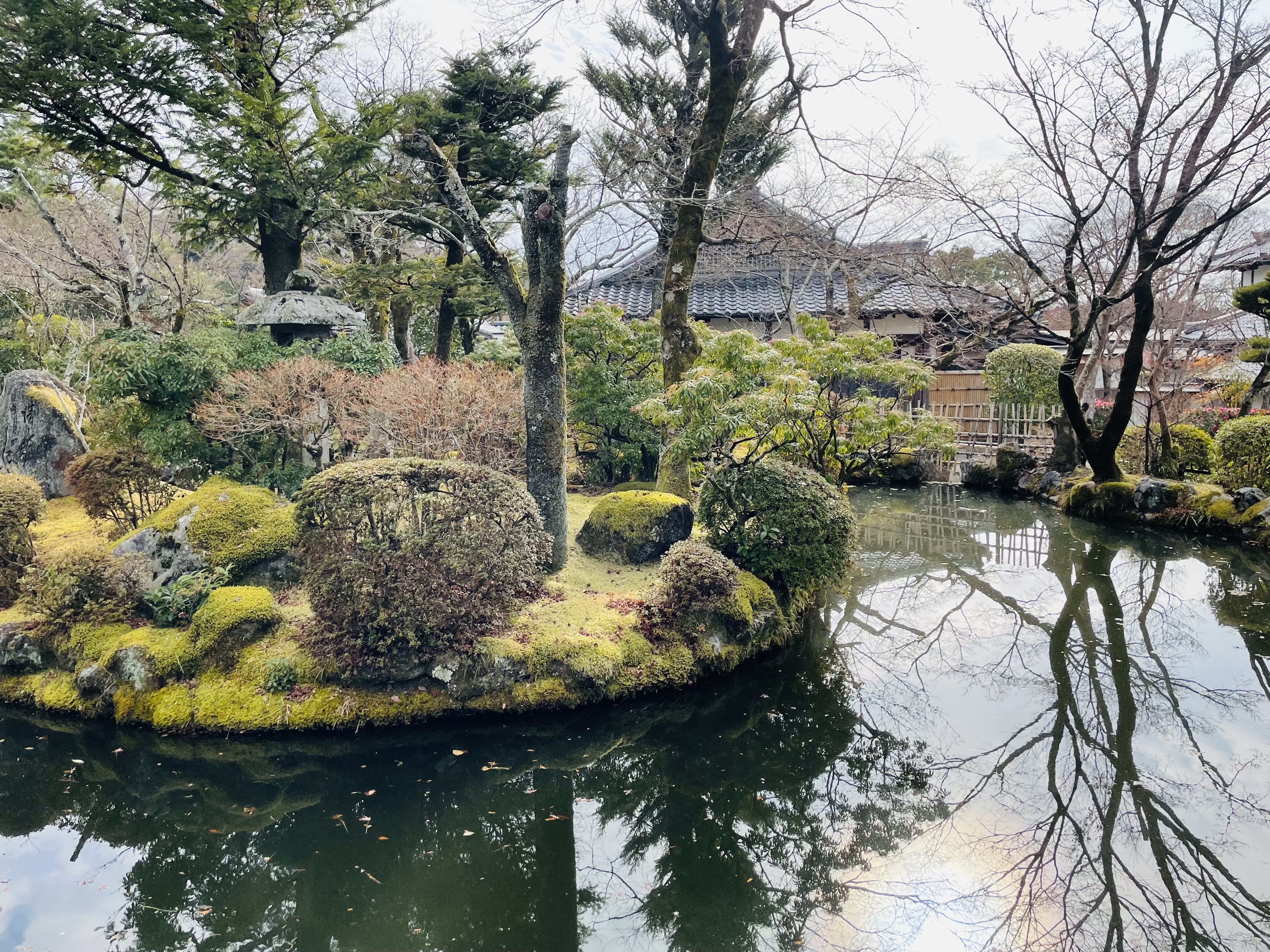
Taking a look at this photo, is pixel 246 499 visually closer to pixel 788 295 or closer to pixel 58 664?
pixel 58 664

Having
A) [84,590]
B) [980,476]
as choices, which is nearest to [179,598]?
[84,590]

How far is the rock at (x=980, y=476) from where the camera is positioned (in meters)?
14.6

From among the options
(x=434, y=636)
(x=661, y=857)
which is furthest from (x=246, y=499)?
(x=661, y=857)

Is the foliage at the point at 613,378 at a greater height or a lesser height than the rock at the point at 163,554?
greater

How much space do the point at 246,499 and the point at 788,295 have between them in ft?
42.5

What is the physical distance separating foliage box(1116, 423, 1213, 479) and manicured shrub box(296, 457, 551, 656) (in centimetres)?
1157

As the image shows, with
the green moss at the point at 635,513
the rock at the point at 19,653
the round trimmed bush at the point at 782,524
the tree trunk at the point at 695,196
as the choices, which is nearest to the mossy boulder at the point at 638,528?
the green moss at the point at 635,513

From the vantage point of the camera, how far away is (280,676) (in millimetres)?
5078

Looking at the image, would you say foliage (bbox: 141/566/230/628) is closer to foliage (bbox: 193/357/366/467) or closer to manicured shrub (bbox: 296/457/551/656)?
manicured shrub (bbox: 296/457/551/656)

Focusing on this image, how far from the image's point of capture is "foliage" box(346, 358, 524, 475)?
7.47 metres

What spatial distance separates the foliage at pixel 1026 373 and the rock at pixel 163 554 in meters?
14.0

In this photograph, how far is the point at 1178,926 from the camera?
3287 mm

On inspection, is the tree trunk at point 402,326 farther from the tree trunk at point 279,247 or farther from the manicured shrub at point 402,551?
the manicured shrub at point 402,551

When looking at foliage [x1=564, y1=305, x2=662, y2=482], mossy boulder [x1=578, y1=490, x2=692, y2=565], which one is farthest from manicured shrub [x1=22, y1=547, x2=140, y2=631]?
foliage [x1=564, y1=305, x2=662, y2=482]
